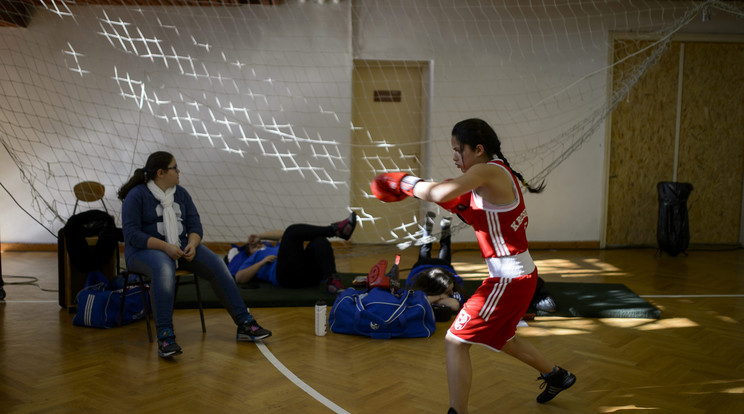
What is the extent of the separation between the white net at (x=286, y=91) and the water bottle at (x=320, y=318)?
10.3ft

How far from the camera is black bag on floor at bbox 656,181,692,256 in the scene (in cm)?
668

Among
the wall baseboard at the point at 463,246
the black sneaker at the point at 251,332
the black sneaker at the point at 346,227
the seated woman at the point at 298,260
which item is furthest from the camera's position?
the wall baseboard at the point at 463,246

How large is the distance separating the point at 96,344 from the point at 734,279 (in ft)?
18.1

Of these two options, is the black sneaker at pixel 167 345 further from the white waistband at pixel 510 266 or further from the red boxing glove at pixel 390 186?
the white waistband at pixel 510 266

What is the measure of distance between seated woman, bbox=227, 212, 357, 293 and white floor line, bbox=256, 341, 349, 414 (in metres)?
1.07

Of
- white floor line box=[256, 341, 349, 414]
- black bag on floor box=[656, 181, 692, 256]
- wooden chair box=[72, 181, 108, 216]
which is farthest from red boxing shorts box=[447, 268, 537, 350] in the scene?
black bag on floor box=[656, 181, 692, 256]

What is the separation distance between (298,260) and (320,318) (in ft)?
3.18

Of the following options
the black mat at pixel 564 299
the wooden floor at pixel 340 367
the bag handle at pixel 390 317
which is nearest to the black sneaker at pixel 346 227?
the black mat at pixel 564 299

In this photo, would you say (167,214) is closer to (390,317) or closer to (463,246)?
(390,317)

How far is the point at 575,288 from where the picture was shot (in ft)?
16.4

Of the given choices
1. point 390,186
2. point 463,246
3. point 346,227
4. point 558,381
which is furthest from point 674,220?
point 390,186

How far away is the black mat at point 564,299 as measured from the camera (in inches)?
168

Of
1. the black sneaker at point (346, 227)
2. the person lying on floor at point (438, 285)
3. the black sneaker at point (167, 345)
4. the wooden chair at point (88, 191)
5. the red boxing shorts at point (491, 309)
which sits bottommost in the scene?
the black sneaker at point (167, 345)

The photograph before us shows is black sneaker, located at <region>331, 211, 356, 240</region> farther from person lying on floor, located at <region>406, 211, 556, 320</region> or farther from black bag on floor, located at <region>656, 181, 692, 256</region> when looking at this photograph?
black bag on floor, located at <region>656, 181, 692, 256</region>
